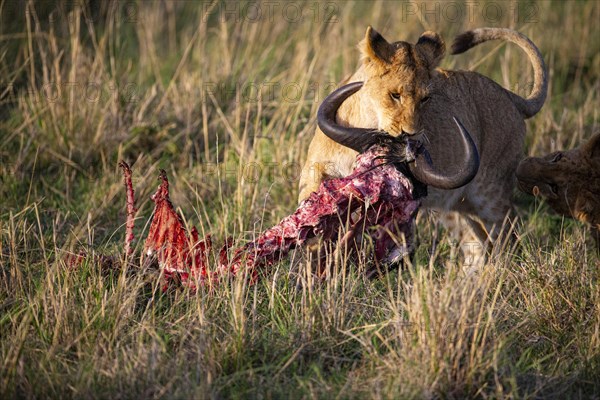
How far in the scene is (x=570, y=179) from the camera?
177 inches

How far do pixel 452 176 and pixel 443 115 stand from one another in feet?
3.26

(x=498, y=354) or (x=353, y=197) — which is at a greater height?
(x=353, y=197)

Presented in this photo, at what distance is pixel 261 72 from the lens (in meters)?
7.22

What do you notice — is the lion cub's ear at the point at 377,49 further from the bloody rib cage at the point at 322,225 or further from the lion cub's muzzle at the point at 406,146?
the bloody rib cage at the point at 322,225

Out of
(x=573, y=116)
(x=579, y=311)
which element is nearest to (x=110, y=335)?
(x=579, y=311)

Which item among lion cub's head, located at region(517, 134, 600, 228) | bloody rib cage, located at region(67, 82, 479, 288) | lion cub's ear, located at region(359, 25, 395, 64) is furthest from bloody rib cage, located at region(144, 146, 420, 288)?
lion cub's head, located at region(517, 134, 600, 228)

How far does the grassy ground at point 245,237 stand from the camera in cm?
330

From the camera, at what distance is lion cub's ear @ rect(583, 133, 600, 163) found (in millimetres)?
4332

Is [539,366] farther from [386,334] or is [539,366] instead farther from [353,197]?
[353,197]

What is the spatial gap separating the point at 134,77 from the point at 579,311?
4.35 meters

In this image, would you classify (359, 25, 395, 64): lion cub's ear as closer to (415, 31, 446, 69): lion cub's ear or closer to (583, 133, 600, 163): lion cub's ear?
(415, 31, 446, 69): lion cub's ear

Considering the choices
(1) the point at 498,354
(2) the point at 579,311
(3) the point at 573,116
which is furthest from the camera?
(3) the point at 573,116

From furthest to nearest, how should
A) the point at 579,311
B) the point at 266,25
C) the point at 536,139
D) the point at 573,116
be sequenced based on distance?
the point at 266,25 < the point at 573,116 < the point at 536,139 < the point at 579,311

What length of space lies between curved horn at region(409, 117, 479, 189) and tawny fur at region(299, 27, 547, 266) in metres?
0.19
